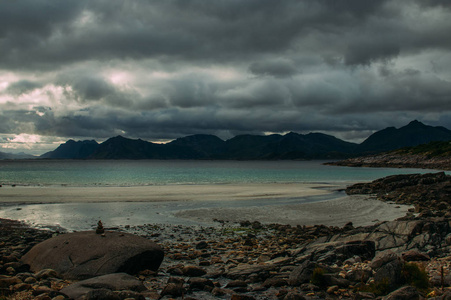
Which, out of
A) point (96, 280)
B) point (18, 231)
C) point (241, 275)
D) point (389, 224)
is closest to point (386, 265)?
point (241, 275)

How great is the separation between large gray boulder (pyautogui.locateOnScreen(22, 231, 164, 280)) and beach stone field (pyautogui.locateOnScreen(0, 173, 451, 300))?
4cm

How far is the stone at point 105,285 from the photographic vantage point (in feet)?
34.8

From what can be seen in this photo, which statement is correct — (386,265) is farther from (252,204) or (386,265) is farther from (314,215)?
(252,204)

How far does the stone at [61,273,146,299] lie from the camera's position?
34.8 feet

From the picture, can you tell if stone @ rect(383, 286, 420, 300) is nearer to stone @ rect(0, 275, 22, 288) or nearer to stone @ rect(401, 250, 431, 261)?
stone @ rect(401, 250, 431, 261)

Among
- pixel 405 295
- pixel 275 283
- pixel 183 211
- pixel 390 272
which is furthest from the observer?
pixel 183 211

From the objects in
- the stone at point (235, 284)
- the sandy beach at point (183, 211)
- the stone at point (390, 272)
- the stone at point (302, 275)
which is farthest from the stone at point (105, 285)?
the sandy beach at point (183, 211)

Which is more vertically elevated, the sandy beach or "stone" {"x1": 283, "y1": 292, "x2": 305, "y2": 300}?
"stone" {"x1": 283, "y1": 292, "x2": 305, "y2": 300}

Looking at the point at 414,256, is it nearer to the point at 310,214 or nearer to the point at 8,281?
the point at 8,281

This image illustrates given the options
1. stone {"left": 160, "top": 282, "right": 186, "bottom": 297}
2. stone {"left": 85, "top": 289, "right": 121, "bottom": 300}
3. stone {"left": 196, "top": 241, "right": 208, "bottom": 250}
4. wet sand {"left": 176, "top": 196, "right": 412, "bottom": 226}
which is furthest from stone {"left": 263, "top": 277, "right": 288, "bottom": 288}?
wet sand {"left": 176, "top": 196, "right": 412, "bottom": 226}

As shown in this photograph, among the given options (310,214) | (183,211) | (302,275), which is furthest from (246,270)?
(183,211)

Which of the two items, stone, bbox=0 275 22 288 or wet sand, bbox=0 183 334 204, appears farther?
wet sand, bbox=0 183 334 204

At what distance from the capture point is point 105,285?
11.2 m

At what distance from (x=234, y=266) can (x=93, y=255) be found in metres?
6.06
